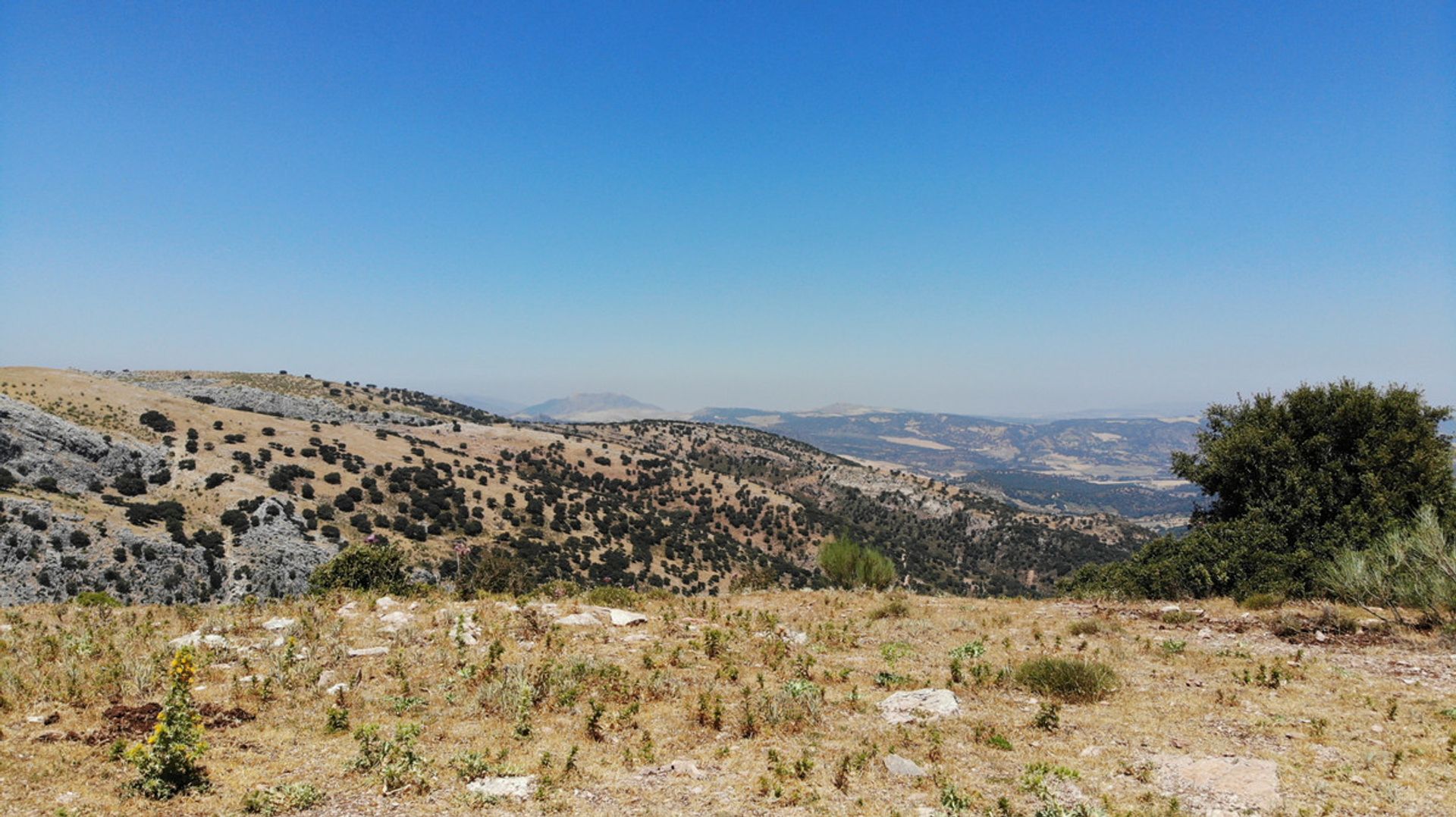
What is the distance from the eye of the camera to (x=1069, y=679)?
32.5 feet

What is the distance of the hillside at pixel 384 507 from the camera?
1368 inches

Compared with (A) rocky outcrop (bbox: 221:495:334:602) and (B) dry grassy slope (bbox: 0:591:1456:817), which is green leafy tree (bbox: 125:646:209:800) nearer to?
(B) dry grassy slope (bbox: 0:591:1456:817)

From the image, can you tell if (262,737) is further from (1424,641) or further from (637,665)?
(1424,641)

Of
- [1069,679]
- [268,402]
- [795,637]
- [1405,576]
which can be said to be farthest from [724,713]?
[268,402]

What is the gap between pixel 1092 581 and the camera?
23.7 m

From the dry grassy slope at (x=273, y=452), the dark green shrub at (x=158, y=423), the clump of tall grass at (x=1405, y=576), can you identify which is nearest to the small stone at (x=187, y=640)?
the clump of tall grass at (x=1405, y=576)

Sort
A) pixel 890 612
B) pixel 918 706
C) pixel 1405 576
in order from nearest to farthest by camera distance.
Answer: pixel 918 706, pixel 1405 576, pixel 890 612

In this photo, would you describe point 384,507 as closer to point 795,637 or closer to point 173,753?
point 795,637

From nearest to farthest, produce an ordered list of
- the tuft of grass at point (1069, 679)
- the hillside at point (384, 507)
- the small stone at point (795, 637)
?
the tuft of grass at point (1069, 679) < the small stone at point (795, 637) < the hillside at point (384, 507)

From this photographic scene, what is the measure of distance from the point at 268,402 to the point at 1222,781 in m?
109

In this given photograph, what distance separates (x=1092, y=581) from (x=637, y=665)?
20358mm

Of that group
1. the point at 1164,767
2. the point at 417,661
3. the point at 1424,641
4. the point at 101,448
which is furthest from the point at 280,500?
the point at 1424,641

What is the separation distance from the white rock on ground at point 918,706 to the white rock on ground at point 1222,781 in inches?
102

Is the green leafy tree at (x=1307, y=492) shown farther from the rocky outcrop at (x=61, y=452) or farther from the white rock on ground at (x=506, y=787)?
the rocky outcrop at (x=61, y=452)
